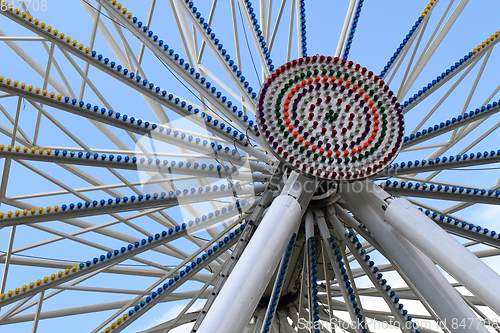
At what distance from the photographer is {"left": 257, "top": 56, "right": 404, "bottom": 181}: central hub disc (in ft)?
28.9

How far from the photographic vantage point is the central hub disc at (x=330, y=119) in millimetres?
8805

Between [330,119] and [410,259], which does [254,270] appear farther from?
[330,119]

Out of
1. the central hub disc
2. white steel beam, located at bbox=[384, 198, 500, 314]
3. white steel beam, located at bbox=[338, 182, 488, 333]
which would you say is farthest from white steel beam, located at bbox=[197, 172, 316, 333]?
white steel beam, located at bbox=[384, 198, 500, 314]

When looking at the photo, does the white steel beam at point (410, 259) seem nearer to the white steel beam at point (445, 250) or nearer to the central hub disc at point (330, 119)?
the white steel beam at point (445, 250)

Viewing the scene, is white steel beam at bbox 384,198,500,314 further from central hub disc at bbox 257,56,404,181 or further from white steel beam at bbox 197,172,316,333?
white steel beam at bbox 197,172,316,333

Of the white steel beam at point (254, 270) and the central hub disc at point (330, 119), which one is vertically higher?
the central hub disc at point (330, 119)

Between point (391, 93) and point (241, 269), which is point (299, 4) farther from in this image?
point (241, 269)

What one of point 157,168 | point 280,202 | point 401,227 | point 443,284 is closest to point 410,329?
point 443,284

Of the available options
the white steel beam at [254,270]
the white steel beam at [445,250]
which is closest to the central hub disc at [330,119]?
the white steel beam at [254,270]

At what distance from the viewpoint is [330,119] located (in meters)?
9.07

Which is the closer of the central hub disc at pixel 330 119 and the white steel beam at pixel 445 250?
the white steel beam at pixel 445 250

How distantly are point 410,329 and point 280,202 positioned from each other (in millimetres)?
3948

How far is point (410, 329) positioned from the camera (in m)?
9.97

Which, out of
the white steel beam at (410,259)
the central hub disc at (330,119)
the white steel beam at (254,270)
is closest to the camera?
the white steel beam at (254,270)
